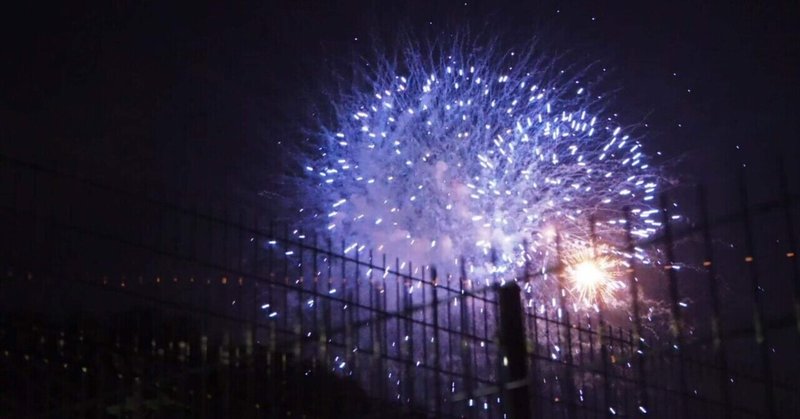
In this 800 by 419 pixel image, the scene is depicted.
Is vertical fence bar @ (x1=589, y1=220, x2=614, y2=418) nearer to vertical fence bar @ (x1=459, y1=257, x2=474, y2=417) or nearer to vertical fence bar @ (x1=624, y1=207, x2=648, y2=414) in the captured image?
vertical fence bar @ (x1=624, y1=207, x2=648, y2=414)

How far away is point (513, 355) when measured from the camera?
530 centimetres

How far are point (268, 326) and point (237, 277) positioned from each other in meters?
0.34

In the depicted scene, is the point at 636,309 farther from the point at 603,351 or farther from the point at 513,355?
the point at 513,355

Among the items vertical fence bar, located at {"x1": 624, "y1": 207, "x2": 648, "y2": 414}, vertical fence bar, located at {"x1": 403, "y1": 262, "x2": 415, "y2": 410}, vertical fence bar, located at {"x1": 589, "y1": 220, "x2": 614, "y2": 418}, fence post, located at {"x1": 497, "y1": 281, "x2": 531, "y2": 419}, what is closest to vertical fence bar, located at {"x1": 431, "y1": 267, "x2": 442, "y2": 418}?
vertical fence bar, located at {"x1": 403, "y1": 262, "x2": 415, "y2": 410}

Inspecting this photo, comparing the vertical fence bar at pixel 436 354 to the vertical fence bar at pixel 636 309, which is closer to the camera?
the vertical fence bar at pixel 636 309

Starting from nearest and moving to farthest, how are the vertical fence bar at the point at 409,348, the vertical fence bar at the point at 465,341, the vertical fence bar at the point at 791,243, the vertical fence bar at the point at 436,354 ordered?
the vertical fence bar at the point at 791,243, the vertical fence bar at the point at 465,341, the vertical fence bar at the point at 436,354, the vertical fence bar at the point at 409,348

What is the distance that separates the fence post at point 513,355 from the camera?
520 cm

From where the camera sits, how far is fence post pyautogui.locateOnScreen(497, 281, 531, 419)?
17.0ft

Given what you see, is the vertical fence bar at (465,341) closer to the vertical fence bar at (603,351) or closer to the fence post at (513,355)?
the fence post at (513,355)

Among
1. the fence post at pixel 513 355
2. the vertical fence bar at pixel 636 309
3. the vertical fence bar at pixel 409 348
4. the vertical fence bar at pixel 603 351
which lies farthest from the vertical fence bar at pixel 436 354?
the vertical fence bar at pixel 636 309

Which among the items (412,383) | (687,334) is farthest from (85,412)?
(687,334)

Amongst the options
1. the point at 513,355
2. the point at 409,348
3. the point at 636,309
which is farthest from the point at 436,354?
the point at 636,309

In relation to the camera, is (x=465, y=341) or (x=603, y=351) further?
(x=465, y=341)

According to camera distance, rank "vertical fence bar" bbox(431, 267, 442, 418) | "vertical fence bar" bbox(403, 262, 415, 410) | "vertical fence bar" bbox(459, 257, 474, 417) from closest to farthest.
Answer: "vertical fence bar" bbox(459, 257, 474, 417)
"vertical fence bar" bbox(431, 267, 442, 418)
"vertical fence bar" bbox(403, 262, 415, 410)
